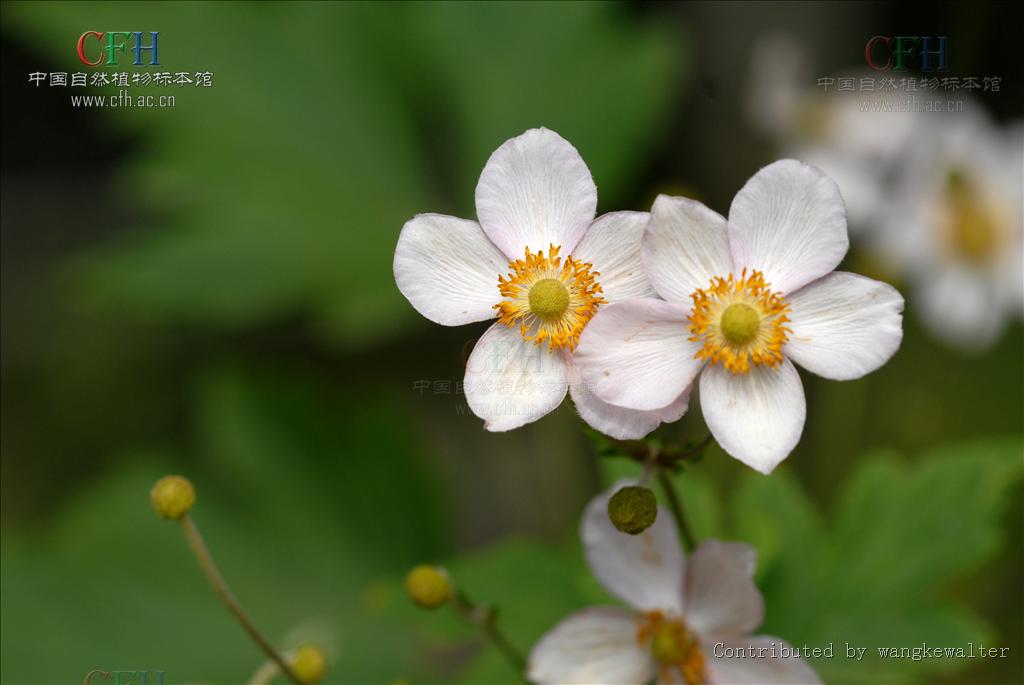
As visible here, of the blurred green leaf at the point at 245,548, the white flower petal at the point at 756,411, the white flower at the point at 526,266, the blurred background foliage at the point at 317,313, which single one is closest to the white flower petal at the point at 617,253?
the white flower at the point at 526,266

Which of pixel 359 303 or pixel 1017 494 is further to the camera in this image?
pixel 359 303

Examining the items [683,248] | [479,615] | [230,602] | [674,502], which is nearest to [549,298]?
[683,248]

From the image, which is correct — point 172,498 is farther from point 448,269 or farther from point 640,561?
point 640,561

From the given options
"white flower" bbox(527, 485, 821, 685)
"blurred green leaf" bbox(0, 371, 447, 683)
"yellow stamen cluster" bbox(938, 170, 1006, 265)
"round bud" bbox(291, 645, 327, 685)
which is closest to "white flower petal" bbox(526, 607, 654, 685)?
"white flower" bbox(527, 485, 821, 685)

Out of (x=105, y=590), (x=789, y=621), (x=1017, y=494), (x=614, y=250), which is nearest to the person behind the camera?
(x=614, y=250)

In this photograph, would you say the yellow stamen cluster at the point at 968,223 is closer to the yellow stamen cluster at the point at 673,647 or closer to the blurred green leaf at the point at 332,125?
the blurred green leaf at the point at 332,125

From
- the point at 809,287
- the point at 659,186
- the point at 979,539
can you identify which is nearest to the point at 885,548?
the point at 979,539

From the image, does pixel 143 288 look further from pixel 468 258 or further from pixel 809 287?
pixel 809 287
